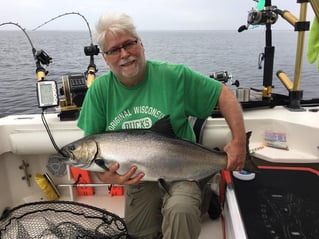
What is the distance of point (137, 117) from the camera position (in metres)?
2.16

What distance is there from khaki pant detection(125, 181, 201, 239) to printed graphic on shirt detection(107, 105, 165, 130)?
46cm

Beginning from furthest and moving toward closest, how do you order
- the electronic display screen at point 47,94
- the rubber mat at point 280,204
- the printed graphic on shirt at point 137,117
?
the electronic display screen at point 47,94 → the printed graphic on shirt at point 137,117 → the rubber mat at point 280,204

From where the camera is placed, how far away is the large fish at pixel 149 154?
1.92 meters

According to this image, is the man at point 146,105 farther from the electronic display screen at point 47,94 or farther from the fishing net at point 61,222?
the electronic display screen at point 47,94

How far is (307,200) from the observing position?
1880mm

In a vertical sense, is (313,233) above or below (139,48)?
below

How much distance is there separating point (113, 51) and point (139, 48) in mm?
182

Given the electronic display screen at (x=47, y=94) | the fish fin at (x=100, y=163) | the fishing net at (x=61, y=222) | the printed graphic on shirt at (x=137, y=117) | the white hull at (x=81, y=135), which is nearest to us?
the fish fin at (x=100, y=163)

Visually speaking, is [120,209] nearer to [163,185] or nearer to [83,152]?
[163,185]

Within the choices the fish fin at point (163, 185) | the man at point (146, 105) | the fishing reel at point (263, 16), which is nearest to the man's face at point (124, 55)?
the man at point (146, 105)

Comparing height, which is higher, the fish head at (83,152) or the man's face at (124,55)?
the man's face at (124,55)

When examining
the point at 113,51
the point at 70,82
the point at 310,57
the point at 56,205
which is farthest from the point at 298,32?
the point at 56,205

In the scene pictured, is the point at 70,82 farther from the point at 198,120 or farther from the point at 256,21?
the point at 256,21

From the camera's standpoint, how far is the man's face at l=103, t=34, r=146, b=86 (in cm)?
201
